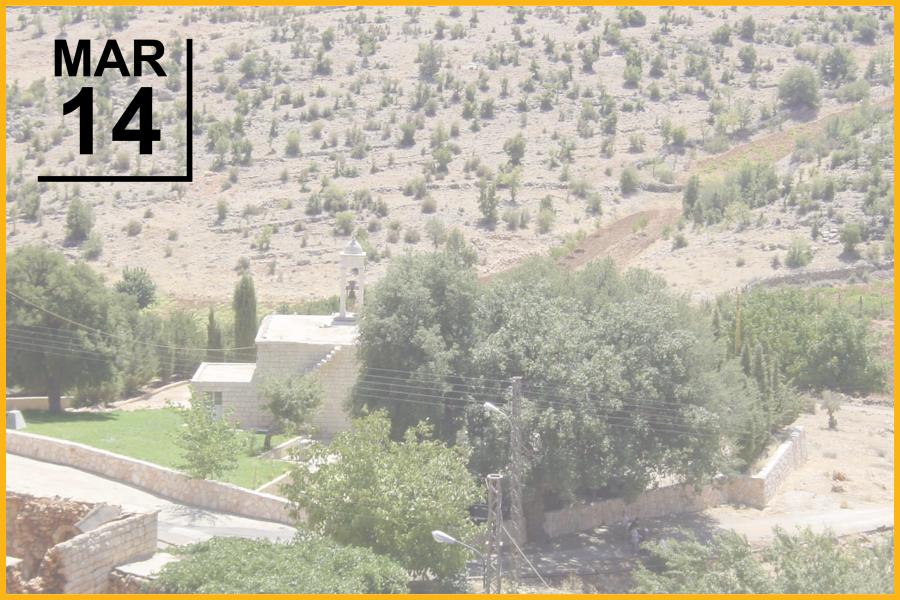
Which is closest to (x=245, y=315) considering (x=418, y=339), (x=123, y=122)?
(x=418, y=339)

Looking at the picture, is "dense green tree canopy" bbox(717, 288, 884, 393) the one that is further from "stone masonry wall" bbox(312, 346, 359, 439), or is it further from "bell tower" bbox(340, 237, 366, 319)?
"stone masonry wall" bbox(312, 346, 359, 439)

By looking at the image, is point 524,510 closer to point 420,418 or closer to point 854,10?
point 420,418

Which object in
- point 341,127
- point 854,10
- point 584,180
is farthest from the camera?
point 854,10

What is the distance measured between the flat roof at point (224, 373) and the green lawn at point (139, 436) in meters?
A: 1.44

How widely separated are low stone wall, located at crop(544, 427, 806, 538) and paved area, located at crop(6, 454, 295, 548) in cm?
794

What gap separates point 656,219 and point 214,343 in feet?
116

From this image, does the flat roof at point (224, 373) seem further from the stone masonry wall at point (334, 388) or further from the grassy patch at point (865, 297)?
the grassy patch at point (865, 297)

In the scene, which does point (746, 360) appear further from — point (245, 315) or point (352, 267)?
point (245, 315)

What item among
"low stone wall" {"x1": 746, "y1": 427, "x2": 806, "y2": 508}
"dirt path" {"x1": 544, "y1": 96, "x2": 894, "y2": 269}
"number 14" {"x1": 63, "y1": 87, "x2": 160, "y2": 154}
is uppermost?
"number 14" {"x1": 63, "y1": 87, "x2": 160, "y2": 154}

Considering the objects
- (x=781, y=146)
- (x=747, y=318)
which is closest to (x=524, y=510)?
(x=747, y=318)

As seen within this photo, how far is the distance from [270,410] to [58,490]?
964 centimetres

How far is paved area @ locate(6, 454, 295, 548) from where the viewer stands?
31266mm

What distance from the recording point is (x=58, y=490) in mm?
31641

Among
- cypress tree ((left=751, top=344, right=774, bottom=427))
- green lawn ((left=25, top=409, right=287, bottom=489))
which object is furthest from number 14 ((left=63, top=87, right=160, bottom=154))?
cypress tree ((left=751, top=344, right=774, bottom=427))
